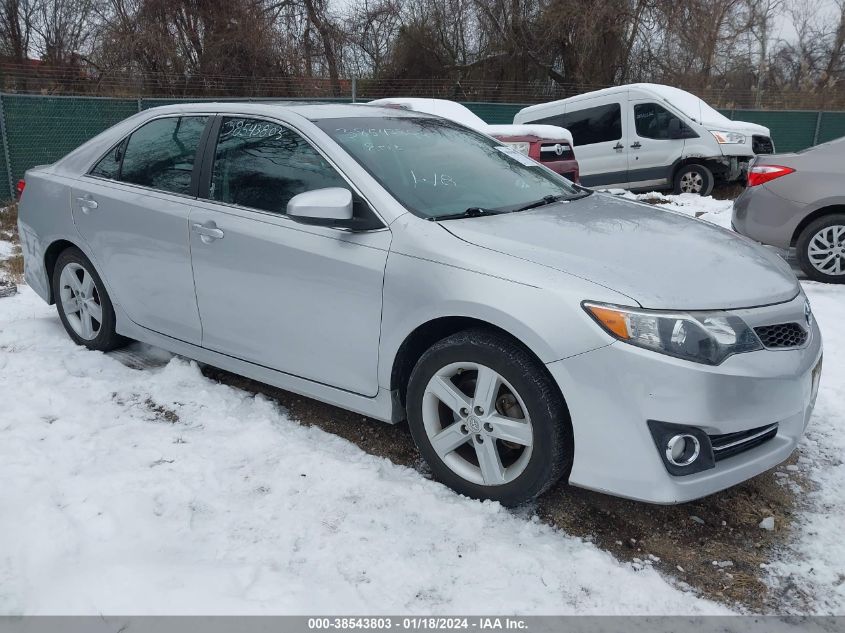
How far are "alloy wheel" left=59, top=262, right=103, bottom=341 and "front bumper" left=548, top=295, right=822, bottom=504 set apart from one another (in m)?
3.12

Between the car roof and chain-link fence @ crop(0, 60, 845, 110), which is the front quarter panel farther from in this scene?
chain-link fence @ crop(0, 60, 845, 110)

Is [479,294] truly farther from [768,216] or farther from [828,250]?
[828,250]

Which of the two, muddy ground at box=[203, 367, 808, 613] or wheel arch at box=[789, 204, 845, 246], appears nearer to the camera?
muddy ground at box=[203, 367, 808, 613]

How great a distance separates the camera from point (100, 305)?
14.5 feet

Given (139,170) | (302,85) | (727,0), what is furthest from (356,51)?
(139,170)

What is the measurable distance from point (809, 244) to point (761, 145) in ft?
18.8

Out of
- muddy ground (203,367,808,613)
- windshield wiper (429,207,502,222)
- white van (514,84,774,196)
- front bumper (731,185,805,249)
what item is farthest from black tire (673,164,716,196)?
windshield wiper (429,207,502,222)

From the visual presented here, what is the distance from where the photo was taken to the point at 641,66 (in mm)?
22438

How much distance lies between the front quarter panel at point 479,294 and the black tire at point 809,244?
456 centimetres

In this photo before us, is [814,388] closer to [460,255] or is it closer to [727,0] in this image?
[460,255]

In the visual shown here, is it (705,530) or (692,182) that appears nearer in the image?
(705,530)

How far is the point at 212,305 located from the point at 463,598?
2.00 meters

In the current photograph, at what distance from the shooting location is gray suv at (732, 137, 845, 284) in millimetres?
6102

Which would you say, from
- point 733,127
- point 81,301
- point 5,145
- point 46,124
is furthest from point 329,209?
point 46,124
